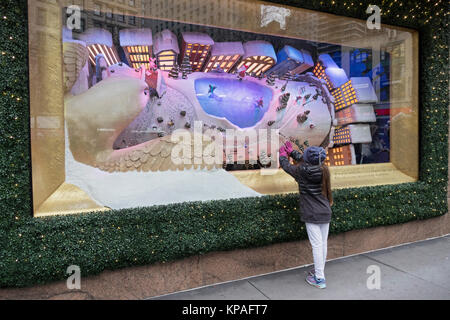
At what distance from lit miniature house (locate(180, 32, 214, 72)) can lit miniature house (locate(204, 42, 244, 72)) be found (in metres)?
0.09

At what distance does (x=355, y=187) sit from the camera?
4.91m

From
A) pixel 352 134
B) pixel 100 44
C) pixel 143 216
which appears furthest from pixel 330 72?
pixel 143 216

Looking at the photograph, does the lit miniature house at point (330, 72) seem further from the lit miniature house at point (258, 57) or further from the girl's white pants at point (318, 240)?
the girl's white pants at point (318, 240)

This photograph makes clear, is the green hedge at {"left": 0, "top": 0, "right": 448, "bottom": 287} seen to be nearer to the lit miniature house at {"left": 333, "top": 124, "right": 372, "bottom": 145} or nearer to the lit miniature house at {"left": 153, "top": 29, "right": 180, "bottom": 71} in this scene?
the lit miniature house at {"left": 333, "top": 124, "right": 372, "bottom": 145}

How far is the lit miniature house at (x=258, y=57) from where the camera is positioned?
440cm

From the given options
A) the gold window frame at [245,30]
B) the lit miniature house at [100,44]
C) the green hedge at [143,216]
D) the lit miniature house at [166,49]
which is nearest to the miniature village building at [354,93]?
the gold window frame at [245,30]

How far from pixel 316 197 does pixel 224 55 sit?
2.39 metres

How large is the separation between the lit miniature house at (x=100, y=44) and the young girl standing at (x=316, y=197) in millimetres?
2668

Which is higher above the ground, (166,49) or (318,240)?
(166,49)

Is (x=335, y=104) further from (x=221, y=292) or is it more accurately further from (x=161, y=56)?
(x=221, y=292)

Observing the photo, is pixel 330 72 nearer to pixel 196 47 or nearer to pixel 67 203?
pixel 196 47

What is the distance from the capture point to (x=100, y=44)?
363cm

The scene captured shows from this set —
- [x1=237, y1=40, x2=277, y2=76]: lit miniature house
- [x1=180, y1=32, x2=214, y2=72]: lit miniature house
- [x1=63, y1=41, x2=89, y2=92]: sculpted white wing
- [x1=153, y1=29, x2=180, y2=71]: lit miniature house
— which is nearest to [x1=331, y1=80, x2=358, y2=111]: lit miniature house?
[x1=237, y1=40, x2=277, y2=76]: lit miniature house

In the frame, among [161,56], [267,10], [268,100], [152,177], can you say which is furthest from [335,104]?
[152,177]
